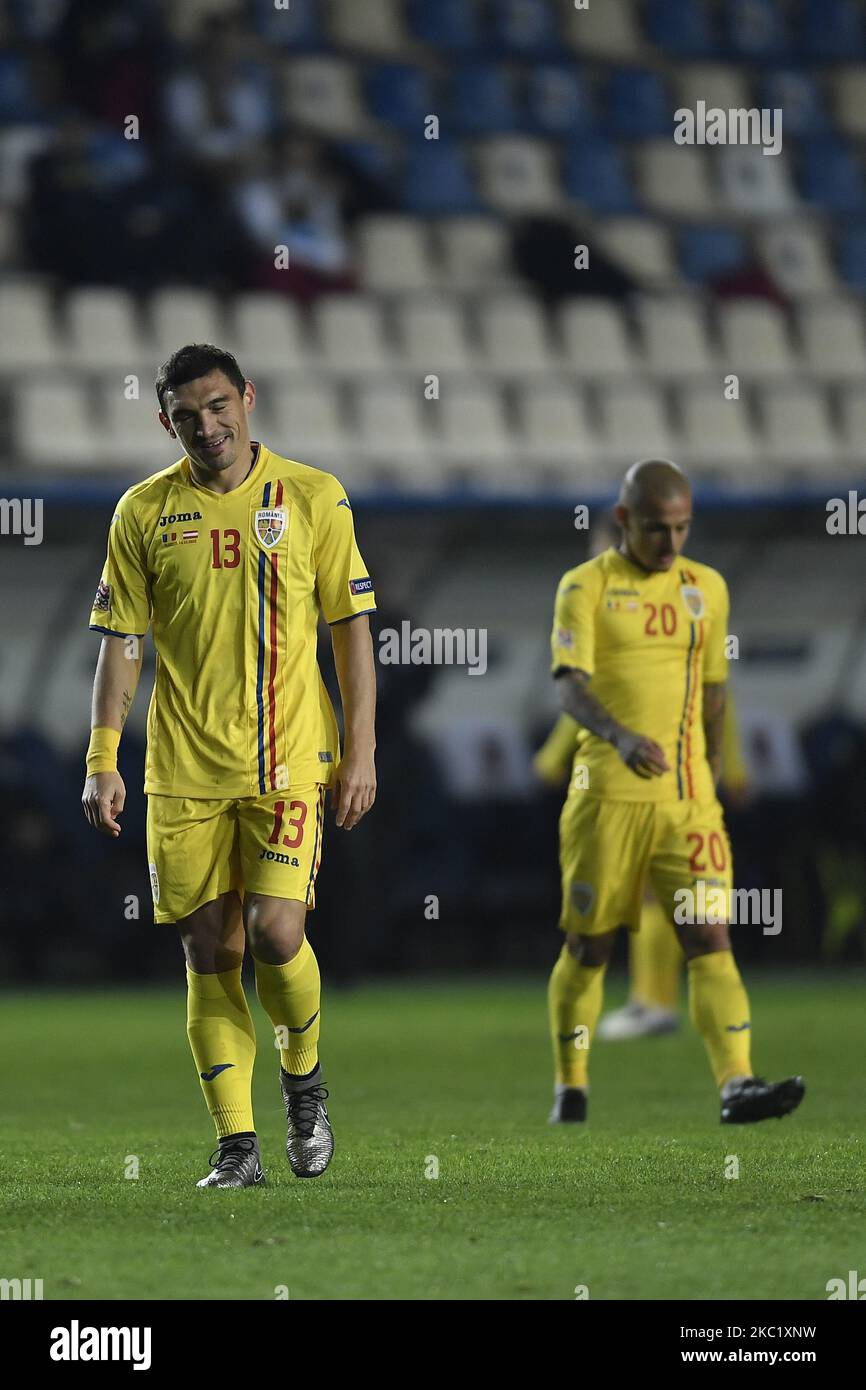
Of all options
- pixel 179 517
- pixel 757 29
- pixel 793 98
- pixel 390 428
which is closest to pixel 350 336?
pixel 390 428

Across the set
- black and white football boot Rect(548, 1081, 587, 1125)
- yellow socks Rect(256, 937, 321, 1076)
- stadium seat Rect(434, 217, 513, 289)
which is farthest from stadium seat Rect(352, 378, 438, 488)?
yellow socks Rect(256, 937, 321, 1076)

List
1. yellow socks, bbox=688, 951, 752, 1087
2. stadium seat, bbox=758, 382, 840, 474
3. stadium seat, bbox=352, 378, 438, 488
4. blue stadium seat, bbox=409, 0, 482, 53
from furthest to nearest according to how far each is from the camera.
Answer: blue stadium seat, bbox=409, 0, 482, 53, stadium seat, bbox=758, 382, 840, 474, stadium seat, bbox=352, 378, 438, 488, yellow socks, bbox=688, 951, 752, 1087

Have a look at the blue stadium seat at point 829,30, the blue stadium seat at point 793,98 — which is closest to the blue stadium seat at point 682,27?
the blue stadium seat at point 793,98

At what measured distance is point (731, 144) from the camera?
20.5m

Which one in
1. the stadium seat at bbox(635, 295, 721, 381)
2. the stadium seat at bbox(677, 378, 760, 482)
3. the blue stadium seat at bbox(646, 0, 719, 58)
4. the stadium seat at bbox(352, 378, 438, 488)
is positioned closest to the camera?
the stadium seat at bbox(352, 378, 438, 488)

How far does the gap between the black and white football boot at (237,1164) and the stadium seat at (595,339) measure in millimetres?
12805

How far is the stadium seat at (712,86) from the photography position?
2091 cm

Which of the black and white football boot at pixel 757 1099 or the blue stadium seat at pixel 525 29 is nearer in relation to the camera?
the black and white football boot at pixel 757 1099

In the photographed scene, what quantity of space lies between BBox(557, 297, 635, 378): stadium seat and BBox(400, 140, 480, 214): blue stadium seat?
1316mm

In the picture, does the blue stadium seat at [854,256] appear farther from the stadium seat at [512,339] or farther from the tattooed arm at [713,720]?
the tattooed arm at [713,720]

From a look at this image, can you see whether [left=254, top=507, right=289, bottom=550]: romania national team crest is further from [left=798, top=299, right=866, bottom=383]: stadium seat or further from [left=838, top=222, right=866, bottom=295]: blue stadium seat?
[left=838, top=222, right=866, bottom=295]: blue stadium seat

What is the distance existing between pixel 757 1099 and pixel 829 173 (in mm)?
15227

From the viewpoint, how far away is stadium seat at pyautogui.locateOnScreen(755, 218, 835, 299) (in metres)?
19.6
